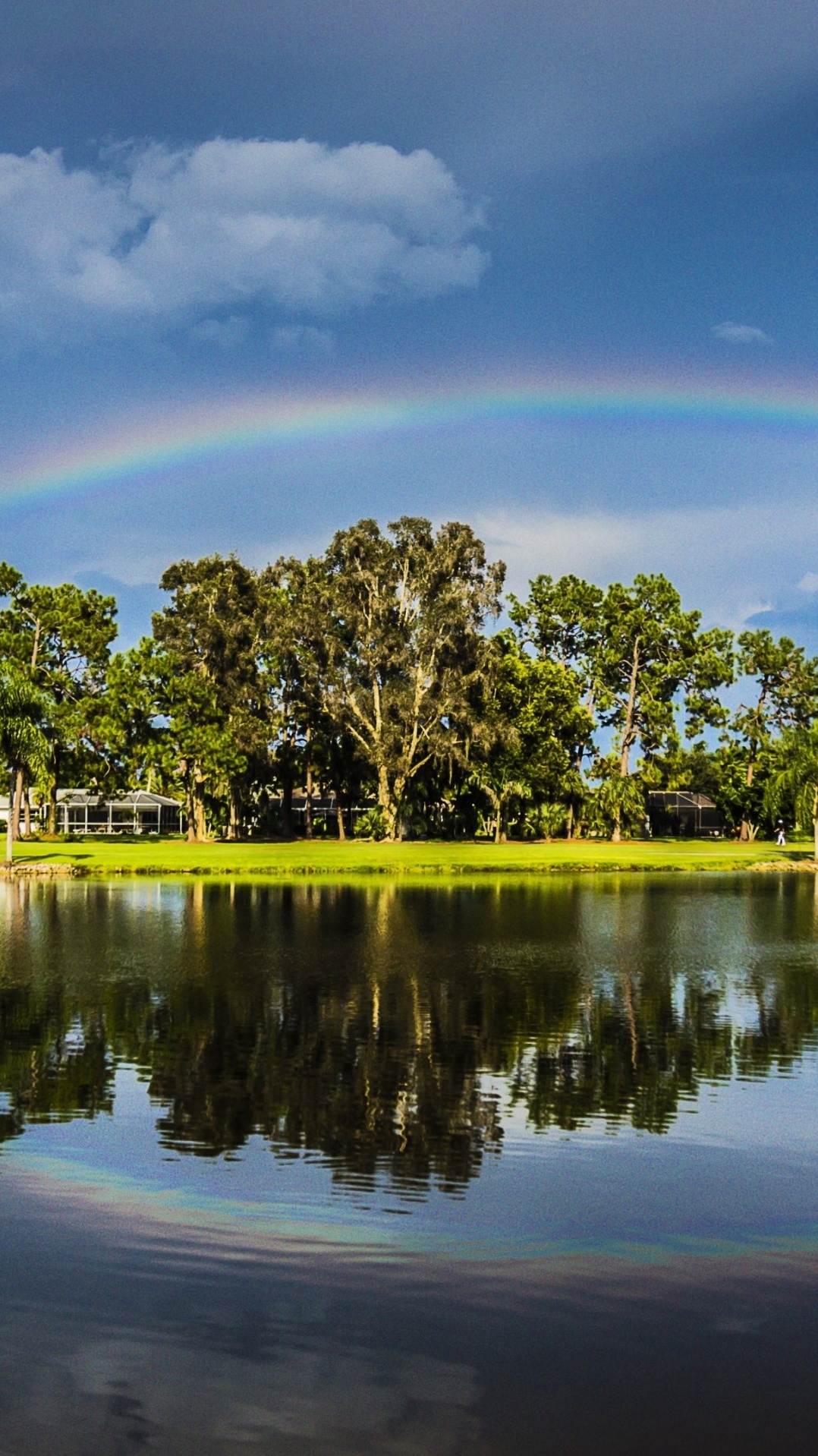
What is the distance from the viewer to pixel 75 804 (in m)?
119

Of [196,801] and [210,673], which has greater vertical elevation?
[210,673]

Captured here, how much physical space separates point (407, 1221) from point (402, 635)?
272 ft

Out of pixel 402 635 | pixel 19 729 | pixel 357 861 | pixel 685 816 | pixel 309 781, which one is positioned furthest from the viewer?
pixel 685 816

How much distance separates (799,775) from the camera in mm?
81000

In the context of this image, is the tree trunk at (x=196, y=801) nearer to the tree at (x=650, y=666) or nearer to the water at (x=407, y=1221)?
the tree at (x=650, y=666)

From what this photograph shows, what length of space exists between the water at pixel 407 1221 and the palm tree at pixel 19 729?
45.0 metres

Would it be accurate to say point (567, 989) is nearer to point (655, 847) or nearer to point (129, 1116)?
point (129, 1116)

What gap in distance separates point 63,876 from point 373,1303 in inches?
2220

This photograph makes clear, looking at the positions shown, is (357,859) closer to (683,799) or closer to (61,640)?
(61,640)

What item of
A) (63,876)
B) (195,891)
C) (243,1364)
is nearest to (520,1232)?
(243,1364)

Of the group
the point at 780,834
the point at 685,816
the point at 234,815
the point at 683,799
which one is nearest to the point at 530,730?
the point at 234,815

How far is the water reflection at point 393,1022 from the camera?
14102 millimetres

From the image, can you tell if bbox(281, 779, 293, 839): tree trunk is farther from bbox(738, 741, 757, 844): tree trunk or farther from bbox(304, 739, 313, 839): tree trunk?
bbox(738, 741, 757, 844): tree trunk

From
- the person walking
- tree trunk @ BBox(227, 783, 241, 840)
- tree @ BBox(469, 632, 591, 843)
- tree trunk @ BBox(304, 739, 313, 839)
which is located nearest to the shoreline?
tree @ BBox(469, 632, 591, 843)
